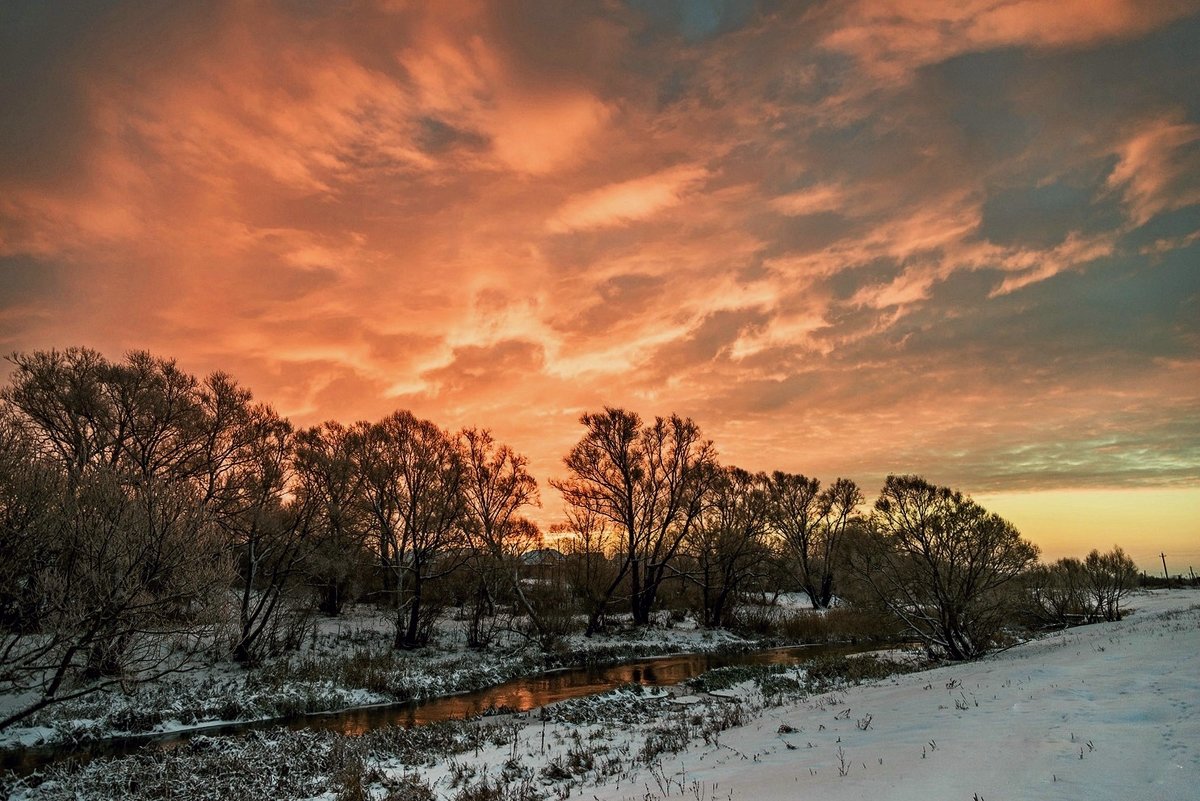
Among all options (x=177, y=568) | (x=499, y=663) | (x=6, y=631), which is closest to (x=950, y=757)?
(x=177, y=568)

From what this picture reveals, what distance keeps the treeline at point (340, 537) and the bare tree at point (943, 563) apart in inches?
3.7

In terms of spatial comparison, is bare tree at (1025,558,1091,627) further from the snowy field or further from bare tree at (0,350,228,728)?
bare tree at (0,350,228,728)

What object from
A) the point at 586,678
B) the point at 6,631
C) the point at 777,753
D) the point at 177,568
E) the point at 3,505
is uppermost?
the point at 3,505

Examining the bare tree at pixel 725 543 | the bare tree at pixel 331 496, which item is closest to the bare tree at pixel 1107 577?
the bare tree at pixel 725 543

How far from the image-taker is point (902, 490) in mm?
25391

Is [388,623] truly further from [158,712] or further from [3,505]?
[3,505]

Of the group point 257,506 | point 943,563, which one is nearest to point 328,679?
point 257,506

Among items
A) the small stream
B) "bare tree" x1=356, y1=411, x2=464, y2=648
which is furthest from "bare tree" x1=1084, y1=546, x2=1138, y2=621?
"bare tree" x1=356, y1=411, x2=464, y2=648

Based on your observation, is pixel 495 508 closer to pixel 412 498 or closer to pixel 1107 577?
pixel 412 498

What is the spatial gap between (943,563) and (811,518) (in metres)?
45.5

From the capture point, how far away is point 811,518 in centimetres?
6775

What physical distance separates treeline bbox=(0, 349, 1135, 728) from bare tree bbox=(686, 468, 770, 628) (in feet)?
0.73

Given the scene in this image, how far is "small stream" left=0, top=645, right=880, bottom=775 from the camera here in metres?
16.7

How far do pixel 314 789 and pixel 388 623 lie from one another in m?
30.1
